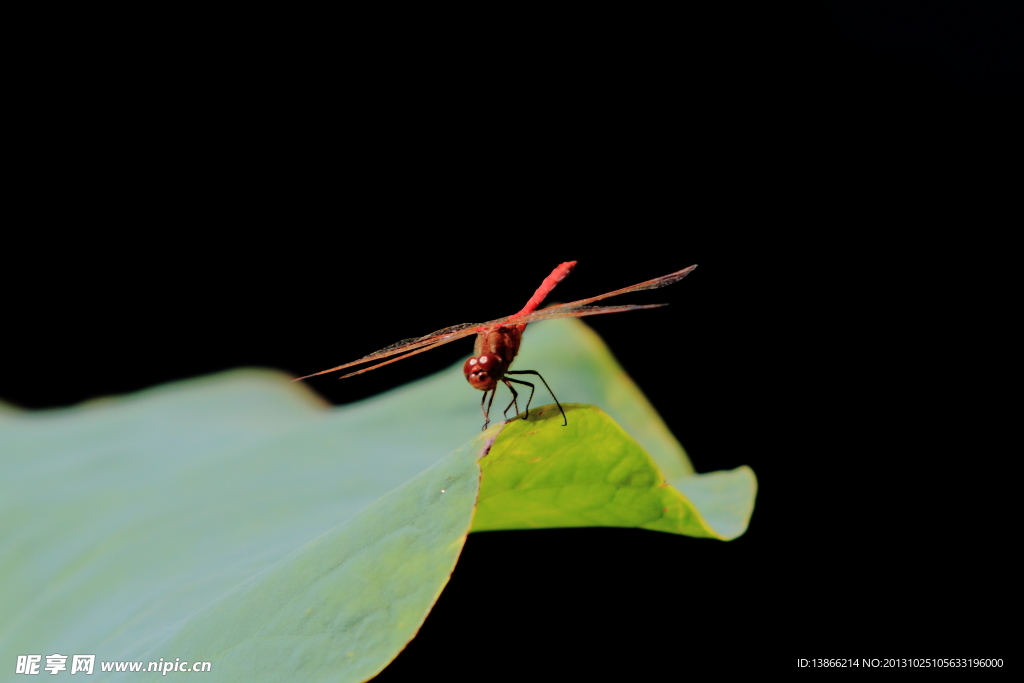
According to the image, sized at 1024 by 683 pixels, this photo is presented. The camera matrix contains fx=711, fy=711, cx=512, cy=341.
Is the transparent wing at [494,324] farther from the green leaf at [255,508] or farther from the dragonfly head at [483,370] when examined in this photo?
Answer: the green leaf at [255,508]

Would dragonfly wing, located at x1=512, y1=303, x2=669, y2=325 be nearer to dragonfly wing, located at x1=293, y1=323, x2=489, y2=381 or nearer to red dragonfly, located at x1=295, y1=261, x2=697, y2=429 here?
red dragonfly, located at x1=295, y1=261, x2=697, y2=429

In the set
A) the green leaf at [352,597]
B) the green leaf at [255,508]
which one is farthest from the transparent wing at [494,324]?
the green leaf at [352,597]

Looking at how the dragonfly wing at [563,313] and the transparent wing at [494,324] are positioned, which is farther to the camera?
the transparent wing at [494,324]

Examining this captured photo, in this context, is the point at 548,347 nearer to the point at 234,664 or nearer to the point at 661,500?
the point at 661,500

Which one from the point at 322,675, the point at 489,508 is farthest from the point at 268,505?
the point at 322,675

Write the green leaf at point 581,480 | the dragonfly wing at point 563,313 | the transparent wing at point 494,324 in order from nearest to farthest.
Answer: the green leaf at point 581,480, the dragonfly wing at point 563,313, the transparent wing at point 494,324

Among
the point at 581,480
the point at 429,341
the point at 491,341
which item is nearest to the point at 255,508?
the point at 429,341

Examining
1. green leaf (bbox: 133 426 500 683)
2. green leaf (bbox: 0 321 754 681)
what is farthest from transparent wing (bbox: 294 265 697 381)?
green leaf (bbox: 133 426 500 683)
